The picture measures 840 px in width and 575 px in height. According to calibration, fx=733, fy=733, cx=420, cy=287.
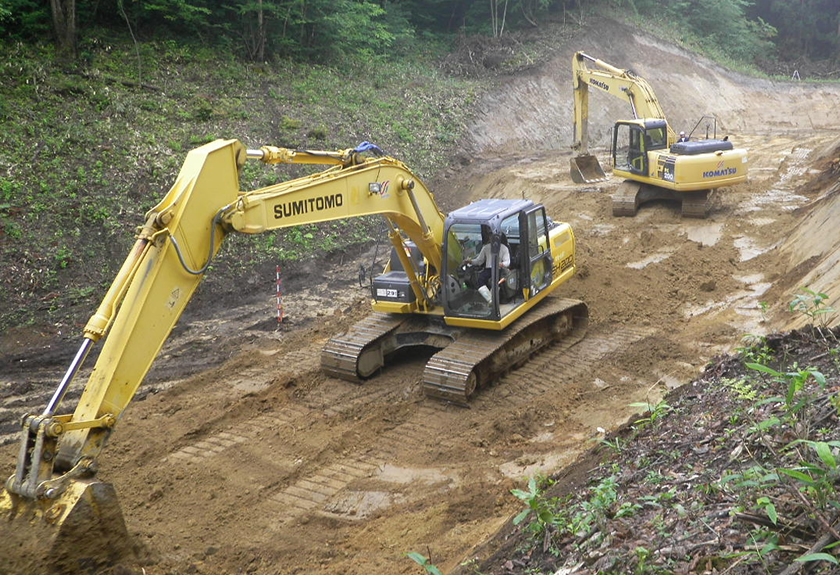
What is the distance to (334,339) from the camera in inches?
391

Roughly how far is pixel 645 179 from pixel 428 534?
42.5ft

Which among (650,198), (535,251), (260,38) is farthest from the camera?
(260,38)

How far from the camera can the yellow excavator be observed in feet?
53.3

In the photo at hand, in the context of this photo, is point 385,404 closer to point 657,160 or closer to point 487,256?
point 487,256

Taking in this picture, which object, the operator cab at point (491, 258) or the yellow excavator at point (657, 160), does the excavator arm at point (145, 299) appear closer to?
Answer: the operator cab at point (491, 258)

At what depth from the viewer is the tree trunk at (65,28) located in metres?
17.9

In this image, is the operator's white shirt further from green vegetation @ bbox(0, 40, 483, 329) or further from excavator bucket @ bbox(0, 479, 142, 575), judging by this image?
green vegetation @ bbox(0, 40, 483, 329)

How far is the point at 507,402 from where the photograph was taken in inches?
356

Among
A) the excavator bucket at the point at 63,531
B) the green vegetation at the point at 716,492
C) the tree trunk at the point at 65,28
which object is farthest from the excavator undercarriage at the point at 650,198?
the excavator bucket at the point at 63,531

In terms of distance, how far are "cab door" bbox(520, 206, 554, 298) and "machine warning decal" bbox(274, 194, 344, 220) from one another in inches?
120

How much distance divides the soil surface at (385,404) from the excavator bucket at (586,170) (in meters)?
2.22

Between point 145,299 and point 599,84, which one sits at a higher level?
point 599,84

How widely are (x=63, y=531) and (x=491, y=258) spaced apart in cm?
593

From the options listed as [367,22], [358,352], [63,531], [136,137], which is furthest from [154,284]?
[367,22]
